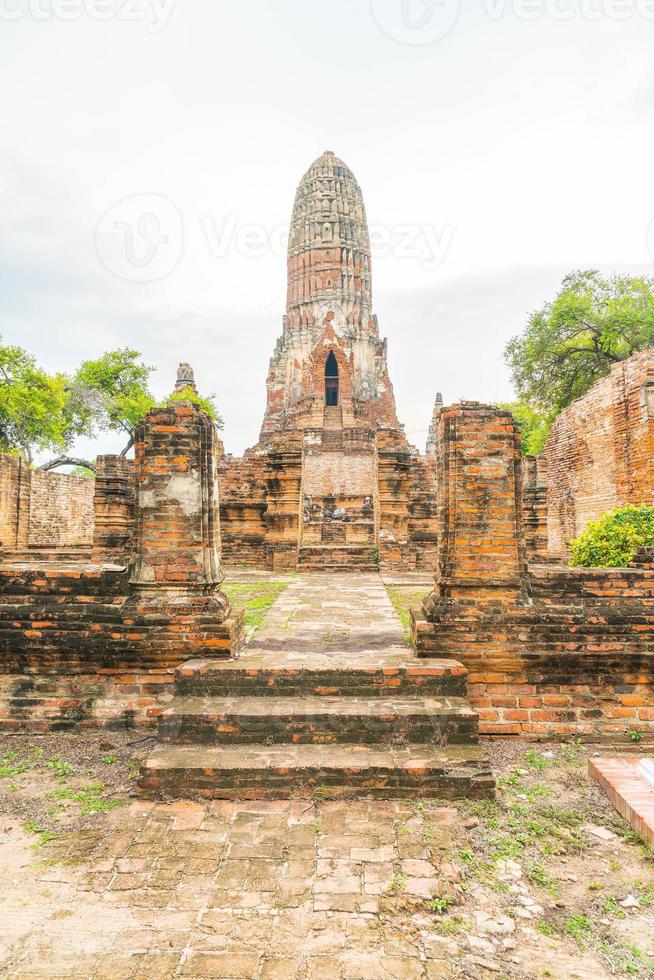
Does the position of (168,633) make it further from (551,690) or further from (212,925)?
(551,690)

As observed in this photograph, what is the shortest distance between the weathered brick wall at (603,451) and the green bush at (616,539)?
511 centimetres

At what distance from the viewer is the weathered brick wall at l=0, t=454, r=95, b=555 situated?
13680mm

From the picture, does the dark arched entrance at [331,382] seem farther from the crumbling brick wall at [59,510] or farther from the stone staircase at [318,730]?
the stone staircase at [318,730]

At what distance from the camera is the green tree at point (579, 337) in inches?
690

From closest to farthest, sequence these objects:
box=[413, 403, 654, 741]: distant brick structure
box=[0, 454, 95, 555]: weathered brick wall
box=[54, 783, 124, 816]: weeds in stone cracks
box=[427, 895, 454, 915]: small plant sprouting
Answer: box=[427, 895, 454, 915]: small plant sprouting
box=[54, 783, 124, 816]: weeds in stone cracks
box=[413, 403, 654, 741]: distant brick structure
box=[0, 454, 95, 555]: weathered brick wall

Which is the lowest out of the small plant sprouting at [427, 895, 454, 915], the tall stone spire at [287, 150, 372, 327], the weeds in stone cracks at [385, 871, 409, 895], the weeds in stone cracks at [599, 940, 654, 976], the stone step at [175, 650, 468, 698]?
the weeds in stone cracks at [599, 940, 654, 976]

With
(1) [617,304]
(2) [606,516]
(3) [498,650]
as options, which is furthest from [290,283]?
(3) [498,650]

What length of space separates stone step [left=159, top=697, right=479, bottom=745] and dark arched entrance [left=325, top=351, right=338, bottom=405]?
86.7 ft

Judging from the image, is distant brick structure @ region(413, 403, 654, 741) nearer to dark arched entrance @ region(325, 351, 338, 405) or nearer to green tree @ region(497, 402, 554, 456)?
green tree @ region(497, 402, 554, 456)

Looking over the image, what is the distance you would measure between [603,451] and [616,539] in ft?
22.0

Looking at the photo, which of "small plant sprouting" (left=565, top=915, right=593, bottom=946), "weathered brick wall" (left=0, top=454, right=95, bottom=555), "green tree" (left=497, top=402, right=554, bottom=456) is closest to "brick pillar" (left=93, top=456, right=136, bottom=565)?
"weathered brick wall" (left=0, top=454, right=95, bottom=555)

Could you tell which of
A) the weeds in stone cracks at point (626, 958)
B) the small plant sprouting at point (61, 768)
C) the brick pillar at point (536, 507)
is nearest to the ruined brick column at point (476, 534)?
the weeds in stone cracks at point (626, 958)

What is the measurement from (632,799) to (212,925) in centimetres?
225

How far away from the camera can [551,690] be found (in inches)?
155
